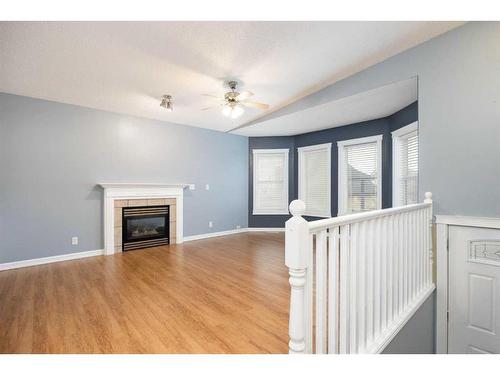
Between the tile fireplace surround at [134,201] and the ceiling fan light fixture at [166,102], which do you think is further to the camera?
A: the tile fireplace surround at [134,201]

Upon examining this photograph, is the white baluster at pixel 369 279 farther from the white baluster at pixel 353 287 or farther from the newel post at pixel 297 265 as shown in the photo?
the newel post at pixel 297 265

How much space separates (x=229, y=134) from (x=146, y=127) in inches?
81.9

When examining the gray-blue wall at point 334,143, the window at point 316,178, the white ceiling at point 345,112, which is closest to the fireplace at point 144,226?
the gray-blue wall at point 334,143

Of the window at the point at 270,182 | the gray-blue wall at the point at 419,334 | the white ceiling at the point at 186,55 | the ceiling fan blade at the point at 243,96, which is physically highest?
the white ceiling at the point at 186,55

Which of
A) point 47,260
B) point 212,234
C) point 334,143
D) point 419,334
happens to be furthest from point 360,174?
point 47,260

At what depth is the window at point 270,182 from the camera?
672 cm

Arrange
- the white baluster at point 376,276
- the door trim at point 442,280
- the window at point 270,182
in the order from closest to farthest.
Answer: the white baluster at point 376,276
the door trim at point 442,280
the window at point 270,182

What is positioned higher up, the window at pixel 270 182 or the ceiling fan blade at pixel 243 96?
the ceiling fan blade at pixel 243 96

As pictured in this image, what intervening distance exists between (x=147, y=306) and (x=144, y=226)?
2798 millimetres

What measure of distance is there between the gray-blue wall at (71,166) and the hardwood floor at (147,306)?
1.90ft

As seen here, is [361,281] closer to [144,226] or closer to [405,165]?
[405,165]

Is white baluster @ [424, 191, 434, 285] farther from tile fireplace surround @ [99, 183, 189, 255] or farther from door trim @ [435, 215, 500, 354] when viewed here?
tile fireplace surround @ [99, 183, 189, 255]

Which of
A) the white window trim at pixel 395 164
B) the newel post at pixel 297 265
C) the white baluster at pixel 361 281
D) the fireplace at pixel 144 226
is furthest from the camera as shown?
the fireplace at pixel 144 226
